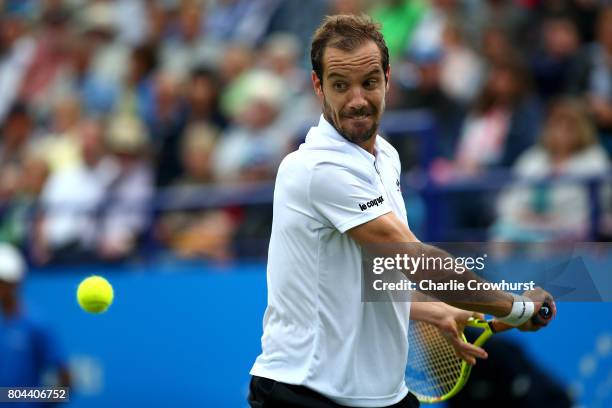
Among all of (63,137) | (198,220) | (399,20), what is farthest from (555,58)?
(63,137)

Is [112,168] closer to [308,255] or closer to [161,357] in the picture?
[161,357]

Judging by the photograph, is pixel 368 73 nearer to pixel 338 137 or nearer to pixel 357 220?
pixel 338 137

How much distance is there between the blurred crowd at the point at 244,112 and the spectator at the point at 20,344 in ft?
5.11

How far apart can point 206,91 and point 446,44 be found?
104 inches

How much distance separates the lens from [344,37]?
4762mm

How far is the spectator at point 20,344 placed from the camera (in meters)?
9.45

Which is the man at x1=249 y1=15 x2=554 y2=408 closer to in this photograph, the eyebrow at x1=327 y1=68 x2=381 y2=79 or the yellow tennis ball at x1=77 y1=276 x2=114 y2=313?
the eyebrow at x1=327 y1=68 x2=381 y2=79

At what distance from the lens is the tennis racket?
526cm

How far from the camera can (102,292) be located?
5809mm

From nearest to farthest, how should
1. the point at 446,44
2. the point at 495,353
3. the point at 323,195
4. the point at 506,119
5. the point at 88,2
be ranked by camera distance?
the point at 323,195, the point at 495,353, the point at 506,119, the point at 446,44, the point at 88,2

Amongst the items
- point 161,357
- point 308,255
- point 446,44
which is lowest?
point 161,357

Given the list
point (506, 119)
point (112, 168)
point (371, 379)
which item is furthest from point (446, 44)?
point (371, 379)

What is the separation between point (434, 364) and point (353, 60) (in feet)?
5.01

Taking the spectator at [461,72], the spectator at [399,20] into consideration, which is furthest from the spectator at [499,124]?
the spectator at [399,20]
